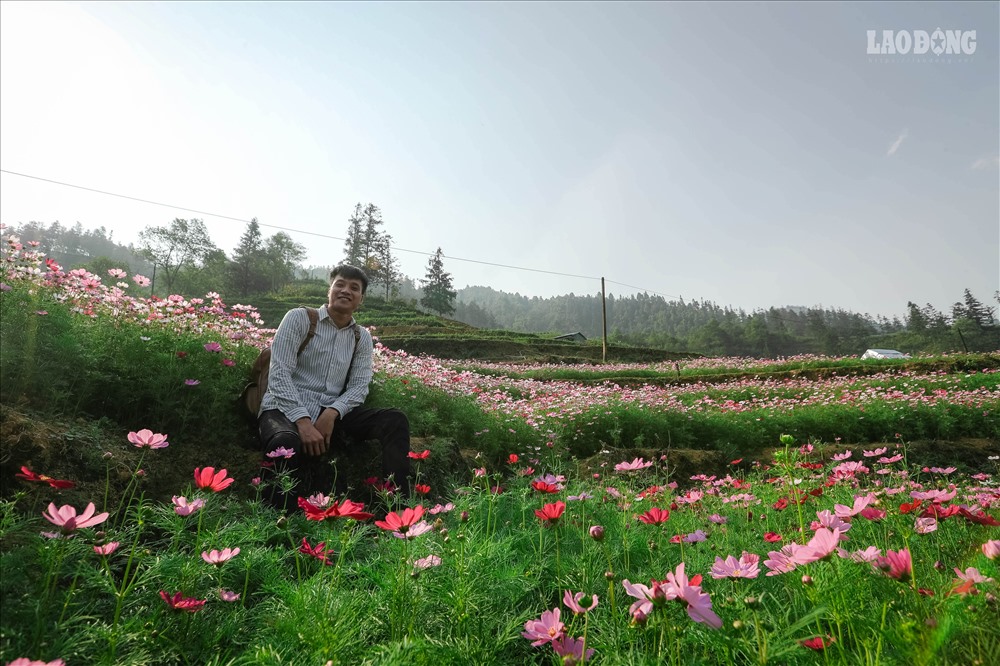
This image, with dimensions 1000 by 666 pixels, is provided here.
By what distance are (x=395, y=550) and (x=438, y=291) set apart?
55678mm

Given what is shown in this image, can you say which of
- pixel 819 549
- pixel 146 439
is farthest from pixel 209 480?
pixel 819 549

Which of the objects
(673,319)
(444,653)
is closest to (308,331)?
(444,653)

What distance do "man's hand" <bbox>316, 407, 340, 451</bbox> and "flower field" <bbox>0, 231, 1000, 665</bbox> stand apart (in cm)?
42

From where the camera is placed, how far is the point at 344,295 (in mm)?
3230

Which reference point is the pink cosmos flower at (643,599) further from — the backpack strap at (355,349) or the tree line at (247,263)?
the tree line at (247,263)

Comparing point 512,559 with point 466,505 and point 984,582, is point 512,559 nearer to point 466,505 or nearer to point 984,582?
point 466,505

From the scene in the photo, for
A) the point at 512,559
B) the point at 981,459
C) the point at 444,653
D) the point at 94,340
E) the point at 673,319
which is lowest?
the point at 981,459

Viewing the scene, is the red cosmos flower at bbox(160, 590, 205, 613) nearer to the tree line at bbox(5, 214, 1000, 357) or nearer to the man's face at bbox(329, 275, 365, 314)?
the man's face at bbox(329, 275, 365, 314)

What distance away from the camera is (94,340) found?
10.1ft

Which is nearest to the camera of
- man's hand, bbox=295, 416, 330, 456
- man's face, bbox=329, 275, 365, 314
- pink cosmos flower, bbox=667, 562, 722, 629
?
pink cosmos flower, bbox=667, 562, 722, 629

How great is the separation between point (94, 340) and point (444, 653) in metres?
3.35

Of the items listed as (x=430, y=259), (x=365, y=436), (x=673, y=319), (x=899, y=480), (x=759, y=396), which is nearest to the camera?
(x=899, y=480)

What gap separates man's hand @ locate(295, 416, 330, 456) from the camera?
258 cm

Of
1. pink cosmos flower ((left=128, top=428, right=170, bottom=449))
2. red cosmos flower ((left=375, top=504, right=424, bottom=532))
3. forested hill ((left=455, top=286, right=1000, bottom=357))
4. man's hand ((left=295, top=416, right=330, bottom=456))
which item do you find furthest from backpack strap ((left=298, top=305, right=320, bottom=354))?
forested hill ((left=455, top=286, right=1000, bottom=357))
